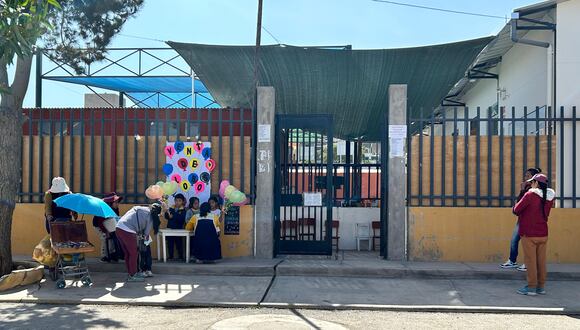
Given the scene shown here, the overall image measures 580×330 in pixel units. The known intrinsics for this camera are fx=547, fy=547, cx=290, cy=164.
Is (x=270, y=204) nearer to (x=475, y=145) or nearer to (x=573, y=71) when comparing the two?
(x=475, y=145)

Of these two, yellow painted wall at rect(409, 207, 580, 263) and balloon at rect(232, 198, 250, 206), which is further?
balloon at rect(232, 198, 250, 206)

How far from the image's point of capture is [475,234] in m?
10.0

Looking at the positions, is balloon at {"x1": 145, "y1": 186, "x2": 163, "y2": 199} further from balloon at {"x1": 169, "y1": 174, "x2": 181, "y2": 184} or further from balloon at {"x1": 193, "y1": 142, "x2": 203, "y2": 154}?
balloon at {"x1": 193, "y1": 142, "x2": 203, "y2": 154}

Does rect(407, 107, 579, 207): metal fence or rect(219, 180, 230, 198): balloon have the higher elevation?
rect(407, 107, 579, 207): metal fence

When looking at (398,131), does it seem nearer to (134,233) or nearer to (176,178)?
(176,178)

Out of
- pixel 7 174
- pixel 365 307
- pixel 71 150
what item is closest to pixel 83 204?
pixel 7 174

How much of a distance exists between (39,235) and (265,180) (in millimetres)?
4546

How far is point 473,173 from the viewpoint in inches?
400

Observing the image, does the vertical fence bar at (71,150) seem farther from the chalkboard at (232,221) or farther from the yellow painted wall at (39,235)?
the chalkboard at (232,221)

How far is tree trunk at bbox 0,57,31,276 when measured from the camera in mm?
8719

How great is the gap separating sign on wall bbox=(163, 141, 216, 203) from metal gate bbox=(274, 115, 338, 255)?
132 centimetres

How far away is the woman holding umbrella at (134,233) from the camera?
339 inches

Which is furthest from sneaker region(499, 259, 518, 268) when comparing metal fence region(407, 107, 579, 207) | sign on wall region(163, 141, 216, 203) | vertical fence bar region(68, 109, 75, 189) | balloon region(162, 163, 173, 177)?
vertical fence bar region(68, 109, 75, 189)

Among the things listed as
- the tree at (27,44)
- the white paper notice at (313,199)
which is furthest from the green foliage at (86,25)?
the white paper notice at (313,199)
